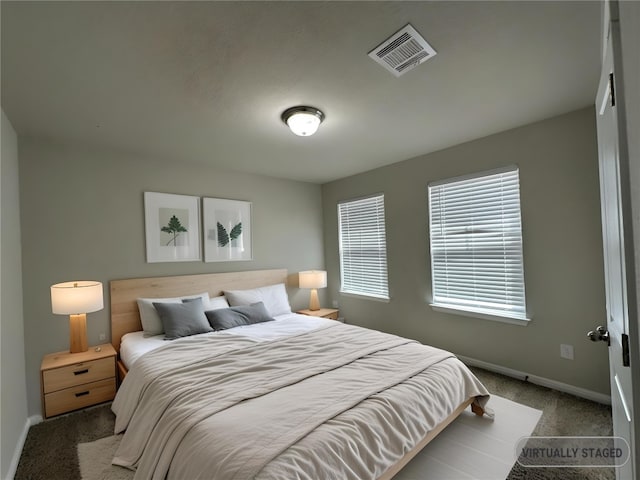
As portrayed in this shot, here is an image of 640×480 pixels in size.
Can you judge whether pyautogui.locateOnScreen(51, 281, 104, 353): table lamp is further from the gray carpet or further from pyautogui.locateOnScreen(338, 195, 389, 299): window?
pyautogui.locateOnScreen(338, 195, 389, 299): window

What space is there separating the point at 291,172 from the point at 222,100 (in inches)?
81.9

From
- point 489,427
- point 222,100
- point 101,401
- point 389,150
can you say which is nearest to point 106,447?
point 101,401

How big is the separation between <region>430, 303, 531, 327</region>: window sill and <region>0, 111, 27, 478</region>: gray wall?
12.2 ft

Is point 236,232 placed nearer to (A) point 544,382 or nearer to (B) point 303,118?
(B) point 303,118

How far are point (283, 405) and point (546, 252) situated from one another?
2.65 m

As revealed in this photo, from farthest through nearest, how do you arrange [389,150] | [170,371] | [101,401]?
[389,150] < [101,401] < [170,371]

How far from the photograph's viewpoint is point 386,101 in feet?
7.32

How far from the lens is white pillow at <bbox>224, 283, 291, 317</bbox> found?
3.64m

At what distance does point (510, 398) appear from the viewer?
2578 mm

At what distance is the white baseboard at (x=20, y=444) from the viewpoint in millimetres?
1868

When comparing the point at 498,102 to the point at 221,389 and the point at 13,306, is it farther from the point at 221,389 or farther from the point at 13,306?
the point at 13,306

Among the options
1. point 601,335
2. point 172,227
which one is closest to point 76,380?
point 172,227

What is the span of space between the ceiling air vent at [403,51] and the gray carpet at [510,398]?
2491 mm
